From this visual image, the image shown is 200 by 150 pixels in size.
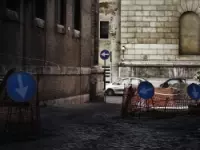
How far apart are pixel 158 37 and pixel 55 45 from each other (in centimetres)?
2185

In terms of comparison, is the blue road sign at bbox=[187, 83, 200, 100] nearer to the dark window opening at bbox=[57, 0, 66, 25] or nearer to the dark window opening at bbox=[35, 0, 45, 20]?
the dark window opening at bbox=[35, 0, 45, 20]

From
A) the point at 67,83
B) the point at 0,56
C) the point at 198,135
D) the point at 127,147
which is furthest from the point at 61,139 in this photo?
the point at 67,83

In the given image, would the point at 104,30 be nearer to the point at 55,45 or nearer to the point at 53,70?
the point at 55,45

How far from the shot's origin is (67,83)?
21.4 metres

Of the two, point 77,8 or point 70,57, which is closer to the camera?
point 70,57

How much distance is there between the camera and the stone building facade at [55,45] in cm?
1562

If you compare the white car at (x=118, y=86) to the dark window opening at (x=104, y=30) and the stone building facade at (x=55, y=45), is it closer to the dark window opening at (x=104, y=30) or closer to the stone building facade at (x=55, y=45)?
the stone building facade at (x=55, y=45)

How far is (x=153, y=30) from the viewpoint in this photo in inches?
1602

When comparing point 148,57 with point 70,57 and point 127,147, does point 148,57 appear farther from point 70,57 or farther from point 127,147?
point 127,147

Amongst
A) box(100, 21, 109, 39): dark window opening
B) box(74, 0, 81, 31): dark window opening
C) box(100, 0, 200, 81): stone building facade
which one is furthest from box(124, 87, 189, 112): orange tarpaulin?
box(100, 21, 109, 39): dark window opening

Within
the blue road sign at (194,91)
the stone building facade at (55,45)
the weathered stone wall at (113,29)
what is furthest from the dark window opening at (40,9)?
the weathered stone wall at (113,29)

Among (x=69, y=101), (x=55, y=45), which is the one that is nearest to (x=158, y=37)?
(x=69, y=101)

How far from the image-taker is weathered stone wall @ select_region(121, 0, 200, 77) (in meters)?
40.5

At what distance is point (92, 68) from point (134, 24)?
51.2 feet
